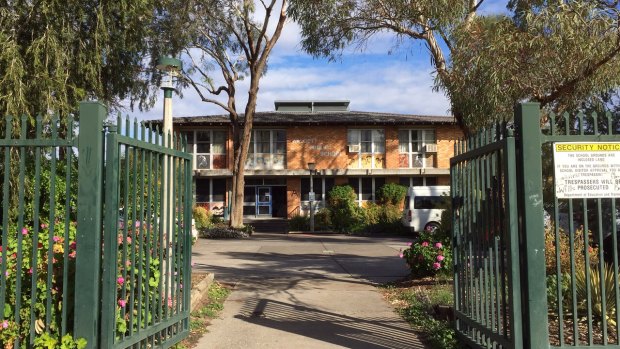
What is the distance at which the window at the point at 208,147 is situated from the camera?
31.9 meters

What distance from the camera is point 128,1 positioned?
Result: 1275 cm

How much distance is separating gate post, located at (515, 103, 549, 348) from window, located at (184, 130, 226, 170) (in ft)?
92.6

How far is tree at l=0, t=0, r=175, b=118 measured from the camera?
443 inches

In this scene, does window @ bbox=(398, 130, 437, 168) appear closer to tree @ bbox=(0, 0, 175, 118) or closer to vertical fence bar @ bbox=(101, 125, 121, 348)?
tree @ bbox=(0, 0, 175, 118)

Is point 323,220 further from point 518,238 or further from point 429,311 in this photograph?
point 518,238

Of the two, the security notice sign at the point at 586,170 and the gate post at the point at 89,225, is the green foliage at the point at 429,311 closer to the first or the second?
the security notice sign at the point at 586,170

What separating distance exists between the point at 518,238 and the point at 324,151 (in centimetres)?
2738

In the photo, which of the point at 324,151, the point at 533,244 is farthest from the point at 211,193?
the point at 533,244

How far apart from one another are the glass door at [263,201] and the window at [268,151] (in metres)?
1.56

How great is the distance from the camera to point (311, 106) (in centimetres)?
3769

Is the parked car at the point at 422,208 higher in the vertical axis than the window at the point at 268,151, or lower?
lower

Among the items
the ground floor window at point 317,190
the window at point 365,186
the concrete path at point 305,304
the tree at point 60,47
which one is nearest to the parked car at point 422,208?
the window at point 365,186

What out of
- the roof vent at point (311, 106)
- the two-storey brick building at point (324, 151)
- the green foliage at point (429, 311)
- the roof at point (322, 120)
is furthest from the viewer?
the roof vent at point (311, 106)

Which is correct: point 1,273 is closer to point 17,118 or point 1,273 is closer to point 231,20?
point 17,118
